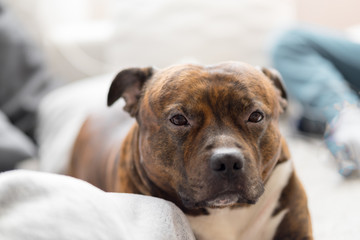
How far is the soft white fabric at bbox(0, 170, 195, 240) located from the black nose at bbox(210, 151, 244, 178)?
168 mm

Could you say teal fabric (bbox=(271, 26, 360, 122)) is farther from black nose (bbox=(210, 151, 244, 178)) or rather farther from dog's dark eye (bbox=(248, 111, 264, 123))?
black nose (bbox=(210, 151, 244, 178))

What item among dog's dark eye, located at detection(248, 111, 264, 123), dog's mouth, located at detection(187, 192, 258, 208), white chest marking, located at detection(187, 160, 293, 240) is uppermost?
dog's dark eye, located at detection(248, 111, 264, 123)

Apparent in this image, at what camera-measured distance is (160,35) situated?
2.66m

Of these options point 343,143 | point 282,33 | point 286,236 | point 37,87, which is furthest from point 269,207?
point 37,87

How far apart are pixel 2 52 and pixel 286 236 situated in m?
1.93

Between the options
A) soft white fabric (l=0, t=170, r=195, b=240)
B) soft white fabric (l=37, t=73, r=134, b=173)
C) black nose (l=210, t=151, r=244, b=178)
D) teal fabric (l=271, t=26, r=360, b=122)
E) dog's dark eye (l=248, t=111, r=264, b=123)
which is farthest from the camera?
soft white fabric (l=37, t=73, r=134, b=173)

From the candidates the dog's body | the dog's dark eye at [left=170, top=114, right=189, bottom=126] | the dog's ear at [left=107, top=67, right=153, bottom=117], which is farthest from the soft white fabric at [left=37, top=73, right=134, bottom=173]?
the dog's dark eye at [left=170, top=114, right=189, bottom=126]

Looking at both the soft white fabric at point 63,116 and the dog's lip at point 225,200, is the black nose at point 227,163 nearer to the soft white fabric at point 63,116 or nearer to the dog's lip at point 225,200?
the dog's lip at point 225,200

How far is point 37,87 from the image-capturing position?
2602 millimetres

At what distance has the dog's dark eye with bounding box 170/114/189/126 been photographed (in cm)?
110

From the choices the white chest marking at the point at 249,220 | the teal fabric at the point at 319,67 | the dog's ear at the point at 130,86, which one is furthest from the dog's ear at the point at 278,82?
the teal fabric at the point at 319,67

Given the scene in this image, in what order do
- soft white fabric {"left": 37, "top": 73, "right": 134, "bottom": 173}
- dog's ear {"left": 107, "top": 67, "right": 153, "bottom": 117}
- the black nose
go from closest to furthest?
the black nose < dog's ear {"left": 107, "top": 67, "right": 153, "bottom": 117} < soft white fabric {"left": 37, "top": 73, "right": 134, "bottom": 173}

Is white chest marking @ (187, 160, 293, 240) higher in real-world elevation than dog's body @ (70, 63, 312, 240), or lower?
lower

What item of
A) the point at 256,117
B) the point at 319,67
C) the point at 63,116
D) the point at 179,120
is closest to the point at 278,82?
the point at 256,117
